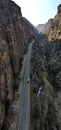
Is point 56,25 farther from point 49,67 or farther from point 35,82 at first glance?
point 35,82

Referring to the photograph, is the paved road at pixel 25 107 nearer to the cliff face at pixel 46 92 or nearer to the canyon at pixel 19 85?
the canyon at pixel 19 85

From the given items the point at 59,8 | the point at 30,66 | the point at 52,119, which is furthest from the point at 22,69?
the point at 59,8

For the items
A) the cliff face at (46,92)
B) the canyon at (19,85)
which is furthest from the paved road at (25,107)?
the cliff face at (46,92)

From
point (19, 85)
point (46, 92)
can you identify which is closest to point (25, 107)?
point (19, 85)

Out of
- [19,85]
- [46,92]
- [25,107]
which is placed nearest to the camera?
[25,107]

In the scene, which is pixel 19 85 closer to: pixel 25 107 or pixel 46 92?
pixel 25 107

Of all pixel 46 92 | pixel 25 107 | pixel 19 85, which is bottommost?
pixel 25 107

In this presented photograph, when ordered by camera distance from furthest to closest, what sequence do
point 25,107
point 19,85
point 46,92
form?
point 46,92 → point 19,85 → point 25,107

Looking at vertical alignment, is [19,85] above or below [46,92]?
above
